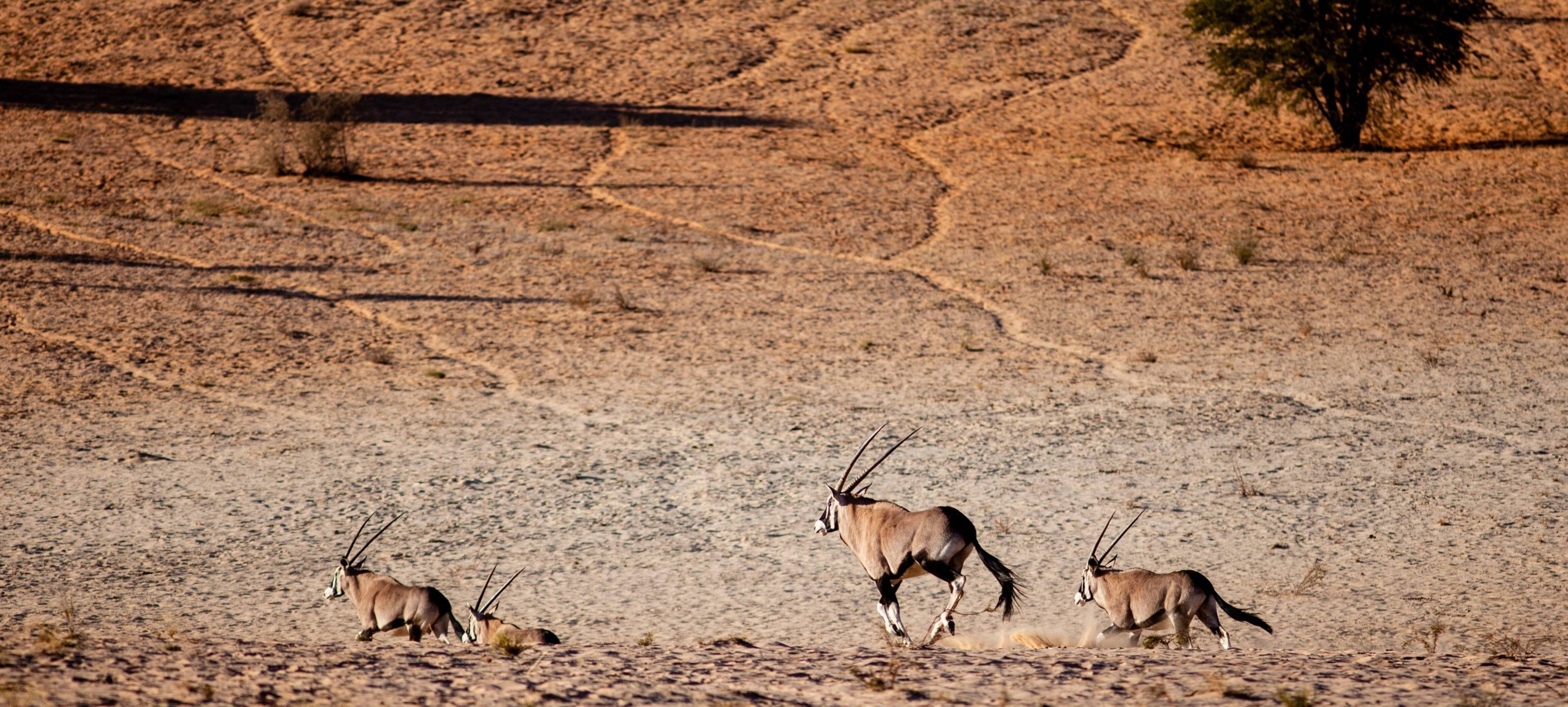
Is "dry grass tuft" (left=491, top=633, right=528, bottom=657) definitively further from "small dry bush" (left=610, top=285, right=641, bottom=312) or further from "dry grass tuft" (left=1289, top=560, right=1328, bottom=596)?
"small dry bush" (left=610, top=285, right=641, bottom=312)

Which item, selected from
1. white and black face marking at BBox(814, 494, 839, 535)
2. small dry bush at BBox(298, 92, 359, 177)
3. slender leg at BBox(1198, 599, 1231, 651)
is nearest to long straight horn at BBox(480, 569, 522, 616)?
white and black face marking at BBox(814, 494, 839, 535)

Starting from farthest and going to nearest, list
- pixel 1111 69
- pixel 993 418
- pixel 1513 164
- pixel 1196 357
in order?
pixel 1111 69 < pixel 1513 164 < pixel 1196 357 < pixel 993 418

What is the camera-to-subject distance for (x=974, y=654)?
5496 mm

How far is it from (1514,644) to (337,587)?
5.58 metres

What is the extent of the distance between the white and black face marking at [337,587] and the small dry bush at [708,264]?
30.4 ft

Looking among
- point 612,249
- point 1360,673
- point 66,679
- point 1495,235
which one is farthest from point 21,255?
point 1495,235

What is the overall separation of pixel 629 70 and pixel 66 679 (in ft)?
73.9

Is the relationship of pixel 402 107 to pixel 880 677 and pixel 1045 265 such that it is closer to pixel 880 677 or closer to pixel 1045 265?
pixel 1045 265

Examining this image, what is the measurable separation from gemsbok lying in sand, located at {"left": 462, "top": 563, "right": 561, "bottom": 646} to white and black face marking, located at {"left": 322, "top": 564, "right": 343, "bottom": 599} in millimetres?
665

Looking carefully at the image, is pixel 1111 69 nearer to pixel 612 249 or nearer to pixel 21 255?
pixel 612 249

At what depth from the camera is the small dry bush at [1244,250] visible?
16.2 meters

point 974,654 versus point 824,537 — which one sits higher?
point 974,654

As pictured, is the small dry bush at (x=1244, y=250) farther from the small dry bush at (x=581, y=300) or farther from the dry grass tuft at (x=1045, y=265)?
the small dry bush at (x=581, y=300)

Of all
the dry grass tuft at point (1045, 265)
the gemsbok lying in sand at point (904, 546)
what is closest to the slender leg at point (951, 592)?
the gemsbok lying in sand at point (904, 546)
